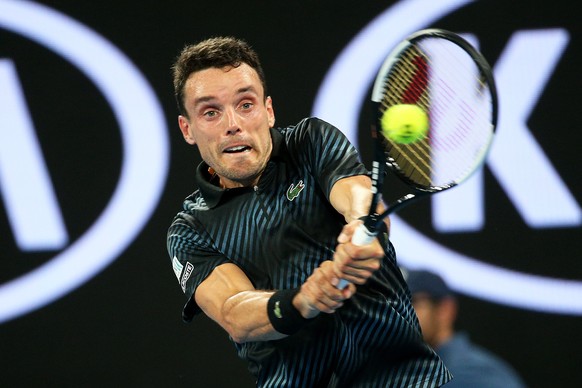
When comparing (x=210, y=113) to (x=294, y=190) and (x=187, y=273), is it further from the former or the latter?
(x=187, y=273)

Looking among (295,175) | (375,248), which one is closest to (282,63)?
(295,175)

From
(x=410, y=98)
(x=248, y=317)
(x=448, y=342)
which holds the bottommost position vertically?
(x=448, y=342)

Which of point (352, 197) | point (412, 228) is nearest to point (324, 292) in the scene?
point (352, 197)

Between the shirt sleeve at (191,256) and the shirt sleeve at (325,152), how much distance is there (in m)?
0.42

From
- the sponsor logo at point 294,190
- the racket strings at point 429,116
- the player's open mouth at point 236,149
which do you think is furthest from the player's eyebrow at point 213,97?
the racket strings at point 429,116

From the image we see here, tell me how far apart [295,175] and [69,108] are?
250 centimetres

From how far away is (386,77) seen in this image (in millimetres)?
2674

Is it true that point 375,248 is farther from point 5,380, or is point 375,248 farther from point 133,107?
point 5,380

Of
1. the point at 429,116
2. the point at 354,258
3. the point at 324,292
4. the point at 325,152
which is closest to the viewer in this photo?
the point at 354,258

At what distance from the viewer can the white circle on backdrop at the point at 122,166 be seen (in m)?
5.16

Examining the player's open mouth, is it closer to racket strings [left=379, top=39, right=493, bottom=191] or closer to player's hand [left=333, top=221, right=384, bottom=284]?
racket strings [left=379, top=39, right=493, bottom=191]

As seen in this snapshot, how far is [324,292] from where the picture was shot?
98.3 inches

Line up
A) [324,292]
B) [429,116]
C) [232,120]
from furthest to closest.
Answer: [232,120], [429,116], [324,292]

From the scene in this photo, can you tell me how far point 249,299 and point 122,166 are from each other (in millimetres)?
2492
